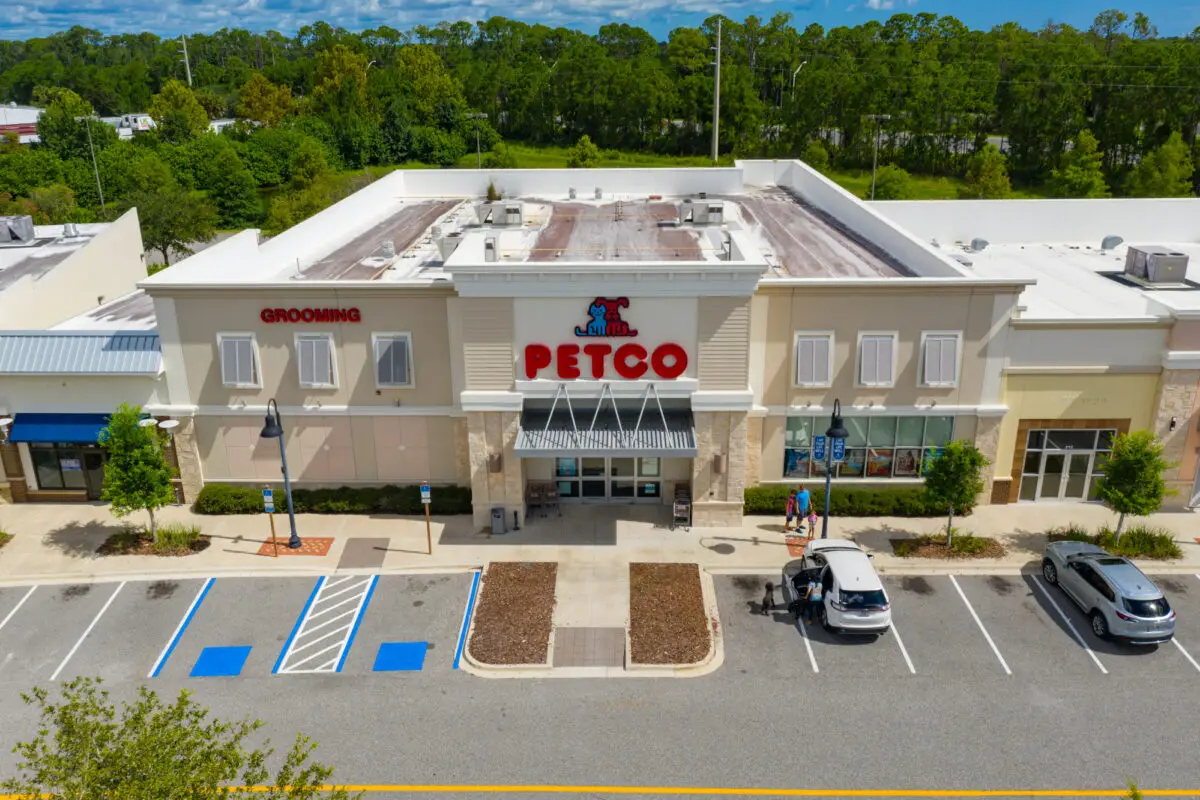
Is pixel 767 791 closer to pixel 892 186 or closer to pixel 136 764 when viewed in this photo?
pixel 136 764

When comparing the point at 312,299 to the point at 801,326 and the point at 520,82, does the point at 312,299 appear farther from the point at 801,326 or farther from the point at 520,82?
the point at 520,82

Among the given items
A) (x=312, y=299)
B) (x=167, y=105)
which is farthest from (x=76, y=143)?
(x=312, y=299)

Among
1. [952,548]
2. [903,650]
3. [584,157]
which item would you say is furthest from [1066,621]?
[584,157]

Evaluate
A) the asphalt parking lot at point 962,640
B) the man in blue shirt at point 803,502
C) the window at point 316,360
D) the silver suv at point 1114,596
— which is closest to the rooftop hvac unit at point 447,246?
the window at point 316,360

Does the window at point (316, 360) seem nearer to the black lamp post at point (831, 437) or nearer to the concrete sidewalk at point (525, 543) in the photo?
the concrete sidewalk at point (525, 543)

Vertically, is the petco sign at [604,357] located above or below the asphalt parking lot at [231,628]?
above
